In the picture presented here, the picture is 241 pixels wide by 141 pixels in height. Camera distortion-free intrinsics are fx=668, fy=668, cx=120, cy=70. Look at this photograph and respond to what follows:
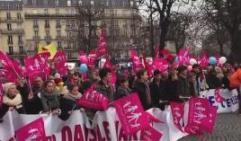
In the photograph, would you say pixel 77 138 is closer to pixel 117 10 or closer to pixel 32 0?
pixel 117 10

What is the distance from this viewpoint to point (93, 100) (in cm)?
Result: 1093

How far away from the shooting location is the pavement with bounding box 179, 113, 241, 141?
13985 mm

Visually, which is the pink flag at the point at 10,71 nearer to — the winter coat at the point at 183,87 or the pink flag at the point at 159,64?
the winter coat at the point at 183,87

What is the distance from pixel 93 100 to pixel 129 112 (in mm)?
625

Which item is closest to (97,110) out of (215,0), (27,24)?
(215,0)

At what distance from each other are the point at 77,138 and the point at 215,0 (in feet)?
102

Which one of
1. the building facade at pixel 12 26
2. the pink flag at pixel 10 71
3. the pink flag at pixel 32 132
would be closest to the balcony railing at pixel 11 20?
the building facade at pixel 12 26

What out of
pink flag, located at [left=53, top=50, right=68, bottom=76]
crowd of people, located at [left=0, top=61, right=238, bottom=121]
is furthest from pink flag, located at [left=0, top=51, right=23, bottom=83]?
pink flag, located at [left=53, top=50, right=68, bottom=76]

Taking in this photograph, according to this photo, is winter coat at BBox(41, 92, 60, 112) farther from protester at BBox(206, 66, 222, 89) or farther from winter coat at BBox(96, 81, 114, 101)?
protester at BBox(206, 66, 222, 89)

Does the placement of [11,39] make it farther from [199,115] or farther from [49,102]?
[49,102]

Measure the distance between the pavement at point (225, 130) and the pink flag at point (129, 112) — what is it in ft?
10.2

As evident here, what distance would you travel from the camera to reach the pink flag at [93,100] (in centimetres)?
1084

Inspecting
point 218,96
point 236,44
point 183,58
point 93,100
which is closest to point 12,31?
point 236,44

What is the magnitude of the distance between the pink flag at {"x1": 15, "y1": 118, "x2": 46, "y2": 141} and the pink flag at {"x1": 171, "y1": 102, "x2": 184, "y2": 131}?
10.2 feet
